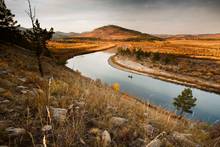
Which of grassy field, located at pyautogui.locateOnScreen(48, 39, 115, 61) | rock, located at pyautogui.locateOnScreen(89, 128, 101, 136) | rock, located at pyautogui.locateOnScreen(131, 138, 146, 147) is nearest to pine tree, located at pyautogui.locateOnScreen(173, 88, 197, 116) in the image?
rock, located at pyautogui.locateOnScreen(131, 138, 146, 147)

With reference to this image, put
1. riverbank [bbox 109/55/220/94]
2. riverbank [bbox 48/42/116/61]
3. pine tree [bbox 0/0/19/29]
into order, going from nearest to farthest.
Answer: pine tree [bbox 0/0/19/29], riverbank [bbox 109/55/220/94], riverbank [bbox 48/42/116/61]

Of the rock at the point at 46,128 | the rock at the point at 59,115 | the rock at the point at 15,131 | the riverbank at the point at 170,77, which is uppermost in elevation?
the rock at the point at 15,131

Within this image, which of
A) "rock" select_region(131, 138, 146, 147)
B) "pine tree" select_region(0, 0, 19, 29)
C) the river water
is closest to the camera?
"rock" select_region(131, 138, 146, 147)

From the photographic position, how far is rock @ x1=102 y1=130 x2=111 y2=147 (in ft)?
9.63

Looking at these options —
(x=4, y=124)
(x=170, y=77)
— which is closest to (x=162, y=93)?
(x=170, y=77)

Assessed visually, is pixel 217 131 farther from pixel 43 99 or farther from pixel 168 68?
pixel 168 68

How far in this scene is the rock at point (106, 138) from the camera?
2935 millimetres

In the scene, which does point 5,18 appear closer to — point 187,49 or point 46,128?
point 46,128

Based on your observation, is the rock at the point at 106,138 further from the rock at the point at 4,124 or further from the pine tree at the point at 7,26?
the pine tree at the point at 7,26

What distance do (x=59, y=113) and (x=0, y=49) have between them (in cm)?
1955

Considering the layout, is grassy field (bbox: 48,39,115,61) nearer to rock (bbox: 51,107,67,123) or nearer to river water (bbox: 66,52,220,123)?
river water (bbox: 66,52,220,123)

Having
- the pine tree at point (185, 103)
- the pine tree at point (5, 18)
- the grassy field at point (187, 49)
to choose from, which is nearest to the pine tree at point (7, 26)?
the pine tree at point (5, 18)

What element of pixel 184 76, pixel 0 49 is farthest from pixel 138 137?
pixel 184 76

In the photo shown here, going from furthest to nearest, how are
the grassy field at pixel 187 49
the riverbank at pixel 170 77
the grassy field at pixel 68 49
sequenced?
the grassy field at pixel 187 49 < the grassy field at pixel 68 49 < the riverbank at pixel 170 77
